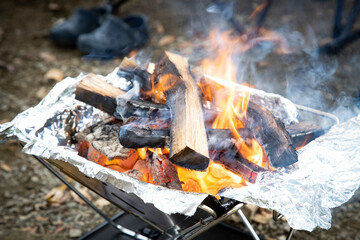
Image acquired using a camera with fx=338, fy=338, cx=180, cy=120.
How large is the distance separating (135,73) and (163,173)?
0.55m

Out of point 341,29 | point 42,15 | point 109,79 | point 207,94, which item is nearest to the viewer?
point 207,94

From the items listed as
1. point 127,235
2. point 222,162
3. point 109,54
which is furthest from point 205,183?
point 109,54

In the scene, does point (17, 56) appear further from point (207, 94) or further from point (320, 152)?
point (320, 152)

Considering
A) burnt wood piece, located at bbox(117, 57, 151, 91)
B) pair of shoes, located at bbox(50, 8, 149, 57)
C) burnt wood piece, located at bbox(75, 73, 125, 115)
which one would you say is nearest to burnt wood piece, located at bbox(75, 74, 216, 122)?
burnt wood piece, located at bbox(75, 73, 125, 115)

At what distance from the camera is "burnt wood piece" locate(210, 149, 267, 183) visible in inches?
51.0

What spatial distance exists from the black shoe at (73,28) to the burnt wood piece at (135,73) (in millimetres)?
2525

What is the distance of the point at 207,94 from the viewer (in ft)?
5.40

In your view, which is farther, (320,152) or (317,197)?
(320,152)

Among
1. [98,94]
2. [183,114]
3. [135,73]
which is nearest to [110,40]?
[135,73]

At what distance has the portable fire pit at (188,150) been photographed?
1146 millimetres

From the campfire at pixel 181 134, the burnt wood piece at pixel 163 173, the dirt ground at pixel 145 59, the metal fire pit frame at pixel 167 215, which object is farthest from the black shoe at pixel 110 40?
the burnt wood piece at pixel 163 173

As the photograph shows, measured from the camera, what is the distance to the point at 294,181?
3.92ft

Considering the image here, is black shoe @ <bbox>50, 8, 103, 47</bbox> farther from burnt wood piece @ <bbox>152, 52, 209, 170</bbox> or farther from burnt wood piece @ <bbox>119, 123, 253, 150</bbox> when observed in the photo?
burnt wood piece @ <bbox>119, 123, 253, 150</bbox>

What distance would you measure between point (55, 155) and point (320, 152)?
3.36ft
